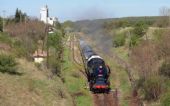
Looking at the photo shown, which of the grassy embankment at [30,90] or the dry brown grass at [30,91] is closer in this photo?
the dry brown grass at [30,91]

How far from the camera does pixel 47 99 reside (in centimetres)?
3566

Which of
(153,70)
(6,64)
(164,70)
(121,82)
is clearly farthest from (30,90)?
(121,82)

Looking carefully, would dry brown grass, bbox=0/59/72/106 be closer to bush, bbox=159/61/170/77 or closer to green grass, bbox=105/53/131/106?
green grass, bbox=105/53/131/106

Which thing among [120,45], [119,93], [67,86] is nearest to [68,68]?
[67,86]

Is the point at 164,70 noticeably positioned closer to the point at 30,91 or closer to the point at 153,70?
the point at 153,70

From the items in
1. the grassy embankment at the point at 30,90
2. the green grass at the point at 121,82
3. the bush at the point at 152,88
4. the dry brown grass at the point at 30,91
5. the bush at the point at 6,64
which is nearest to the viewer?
the dry brown grass at the point at 30,91

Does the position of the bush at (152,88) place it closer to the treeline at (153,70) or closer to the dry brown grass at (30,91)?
the treeline at (153,70)

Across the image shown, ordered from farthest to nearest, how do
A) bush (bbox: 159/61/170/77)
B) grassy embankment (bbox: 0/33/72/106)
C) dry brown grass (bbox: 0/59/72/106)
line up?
bush (bbox: 159/61/170/77)
grassy embankment (bbox: 0/33/72/106)
dry brown grass (bbox: 0/59/72/106)

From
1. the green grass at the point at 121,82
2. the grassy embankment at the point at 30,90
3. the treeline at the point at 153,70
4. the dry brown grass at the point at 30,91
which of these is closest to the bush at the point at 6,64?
the grassy embankment at the point at 30,90

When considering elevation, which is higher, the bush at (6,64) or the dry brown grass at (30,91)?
the bush at (6,64)

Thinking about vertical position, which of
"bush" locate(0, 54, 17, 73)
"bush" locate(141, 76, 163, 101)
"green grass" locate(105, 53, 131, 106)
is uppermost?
"bush" locate(0, 54, 17, 73)

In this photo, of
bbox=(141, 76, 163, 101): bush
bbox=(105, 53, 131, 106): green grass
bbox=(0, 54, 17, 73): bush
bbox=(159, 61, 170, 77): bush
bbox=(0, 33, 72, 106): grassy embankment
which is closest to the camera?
bbox=(0, 33, 72, 106): grassy embankment

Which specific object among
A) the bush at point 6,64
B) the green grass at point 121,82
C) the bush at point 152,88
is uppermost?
the bush at point 6,64

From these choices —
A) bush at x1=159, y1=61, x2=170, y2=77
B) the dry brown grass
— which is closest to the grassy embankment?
the dry brown grass
